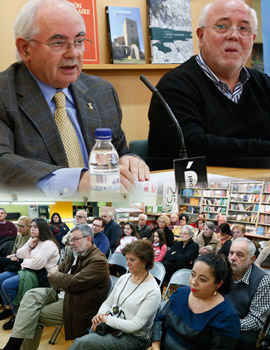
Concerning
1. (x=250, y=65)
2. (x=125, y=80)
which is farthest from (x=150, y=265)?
(x=250, y=65)

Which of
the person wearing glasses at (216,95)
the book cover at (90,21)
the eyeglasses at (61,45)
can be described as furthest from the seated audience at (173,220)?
the book cover at (90,21)

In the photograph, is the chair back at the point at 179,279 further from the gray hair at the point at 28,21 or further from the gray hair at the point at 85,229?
the gray hair at the point at 28,21

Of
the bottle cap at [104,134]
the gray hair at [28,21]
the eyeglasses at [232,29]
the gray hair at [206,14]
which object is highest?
the gray hair at [206,14]

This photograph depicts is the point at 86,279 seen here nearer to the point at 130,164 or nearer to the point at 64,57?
the point at 130,164

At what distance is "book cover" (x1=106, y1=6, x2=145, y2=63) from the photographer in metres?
2.16

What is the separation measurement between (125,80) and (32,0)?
46.5 inches

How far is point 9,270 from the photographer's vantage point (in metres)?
1.04

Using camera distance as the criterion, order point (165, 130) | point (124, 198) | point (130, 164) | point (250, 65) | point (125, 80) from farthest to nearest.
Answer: point (250, 65)
point (125, 80)
point (165, 130)
point (130, 164)
point (124, 198)

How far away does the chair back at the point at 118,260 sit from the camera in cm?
104

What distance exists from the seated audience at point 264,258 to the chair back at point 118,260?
0.30 m

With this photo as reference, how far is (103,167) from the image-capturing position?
40.7 inches

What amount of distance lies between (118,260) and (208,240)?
21 centimetres

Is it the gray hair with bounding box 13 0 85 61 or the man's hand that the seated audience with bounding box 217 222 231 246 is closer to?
the man's hand

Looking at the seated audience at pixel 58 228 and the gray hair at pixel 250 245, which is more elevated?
the seated audience at pixel 58 228
